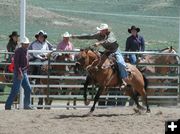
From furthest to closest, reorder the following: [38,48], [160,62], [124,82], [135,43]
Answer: [135,43] < [160,62] < [38,48] < [124,82]

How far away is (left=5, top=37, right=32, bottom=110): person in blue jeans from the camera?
1402 cm

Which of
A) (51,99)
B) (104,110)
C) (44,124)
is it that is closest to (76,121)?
(44,124)

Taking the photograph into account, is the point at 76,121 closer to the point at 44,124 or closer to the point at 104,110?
the point at 44,124

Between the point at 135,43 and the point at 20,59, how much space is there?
3649 millimetres

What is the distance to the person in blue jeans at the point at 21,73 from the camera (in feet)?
46.0

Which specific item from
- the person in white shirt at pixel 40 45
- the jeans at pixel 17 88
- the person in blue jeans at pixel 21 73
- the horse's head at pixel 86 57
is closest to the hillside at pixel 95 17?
the person in white shirt at pixel 40 45

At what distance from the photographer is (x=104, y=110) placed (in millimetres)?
14250

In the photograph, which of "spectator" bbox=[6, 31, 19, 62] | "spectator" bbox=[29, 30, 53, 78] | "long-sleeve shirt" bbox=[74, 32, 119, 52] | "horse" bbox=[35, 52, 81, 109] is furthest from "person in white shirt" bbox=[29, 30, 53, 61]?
"long-sleeve shirt" bbox=[74, 32, 119, 52]

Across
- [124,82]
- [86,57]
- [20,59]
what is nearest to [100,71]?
[86,57]

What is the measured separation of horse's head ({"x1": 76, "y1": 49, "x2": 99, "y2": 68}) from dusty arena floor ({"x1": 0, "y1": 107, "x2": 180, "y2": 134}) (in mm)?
1155

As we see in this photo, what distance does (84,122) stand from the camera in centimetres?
1161

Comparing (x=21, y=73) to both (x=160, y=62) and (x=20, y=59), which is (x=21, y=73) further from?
(x=160, y=62)

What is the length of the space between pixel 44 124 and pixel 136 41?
5.87 m

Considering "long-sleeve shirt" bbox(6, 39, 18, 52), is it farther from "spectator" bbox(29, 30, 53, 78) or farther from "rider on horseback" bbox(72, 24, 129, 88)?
"rider on horseback" bbox(72, 24, 129, 88)
